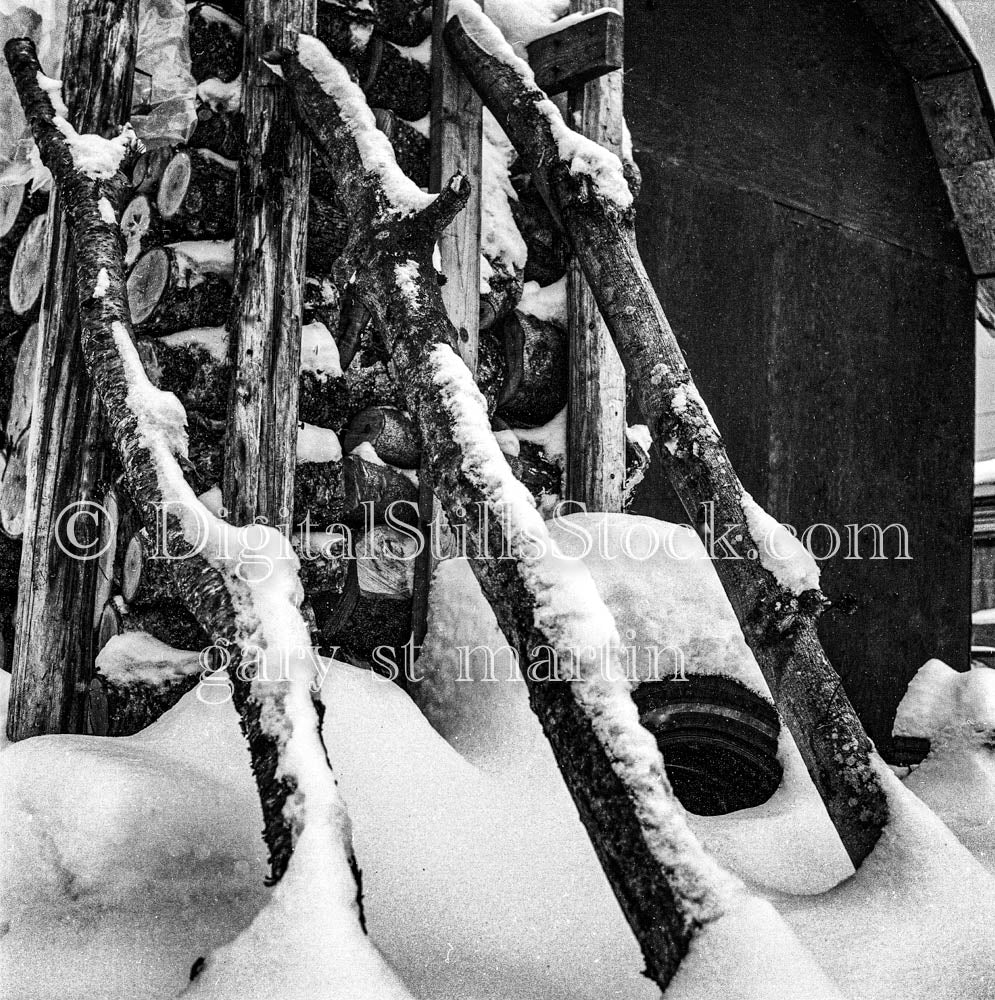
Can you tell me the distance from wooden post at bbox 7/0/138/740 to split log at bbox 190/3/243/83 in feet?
0.53

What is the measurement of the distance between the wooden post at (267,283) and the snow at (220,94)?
0.13ft

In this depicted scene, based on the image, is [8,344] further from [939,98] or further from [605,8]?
[939,98]

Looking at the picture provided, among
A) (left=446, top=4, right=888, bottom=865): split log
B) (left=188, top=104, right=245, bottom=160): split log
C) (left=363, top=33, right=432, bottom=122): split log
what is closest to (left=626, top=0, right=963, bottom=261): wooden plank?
(left=363, top=33, right=432, bottom=122): split log

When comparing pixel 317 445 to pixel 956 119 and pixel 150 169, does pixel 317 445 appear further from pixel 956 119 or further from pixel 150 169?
pixel 956 119

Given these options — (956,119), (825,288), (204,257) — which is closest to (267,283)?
(204,257)

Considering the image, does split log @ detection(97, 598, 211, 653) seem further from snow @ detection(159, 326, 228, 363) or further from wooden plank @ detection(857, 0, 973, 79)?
wooden plank @ detection(857, 0, 973, 79)

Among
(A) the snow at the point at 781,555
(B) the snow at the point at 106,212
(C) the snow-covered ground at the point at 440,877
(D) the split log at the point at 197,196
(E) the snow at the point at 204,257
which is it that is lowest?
(C) the snow-covered ground at the point at 440,877

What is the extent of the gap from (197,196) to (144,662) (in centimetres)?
123

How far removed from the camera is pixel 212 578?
6.19 feet

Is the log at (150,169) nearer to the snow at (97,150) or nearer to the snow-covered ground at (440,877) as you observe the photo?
the snow at (97,150)

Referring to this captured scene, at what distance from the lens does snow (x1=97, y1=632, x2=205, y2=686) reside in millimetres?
2549

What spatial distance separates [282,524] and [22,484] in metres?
1.09

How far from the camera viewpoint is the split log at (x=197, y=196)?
8.84ft

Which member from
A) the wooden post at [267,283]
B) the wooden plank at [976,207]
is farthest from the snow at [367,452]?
the wooden plank at [976,207]
